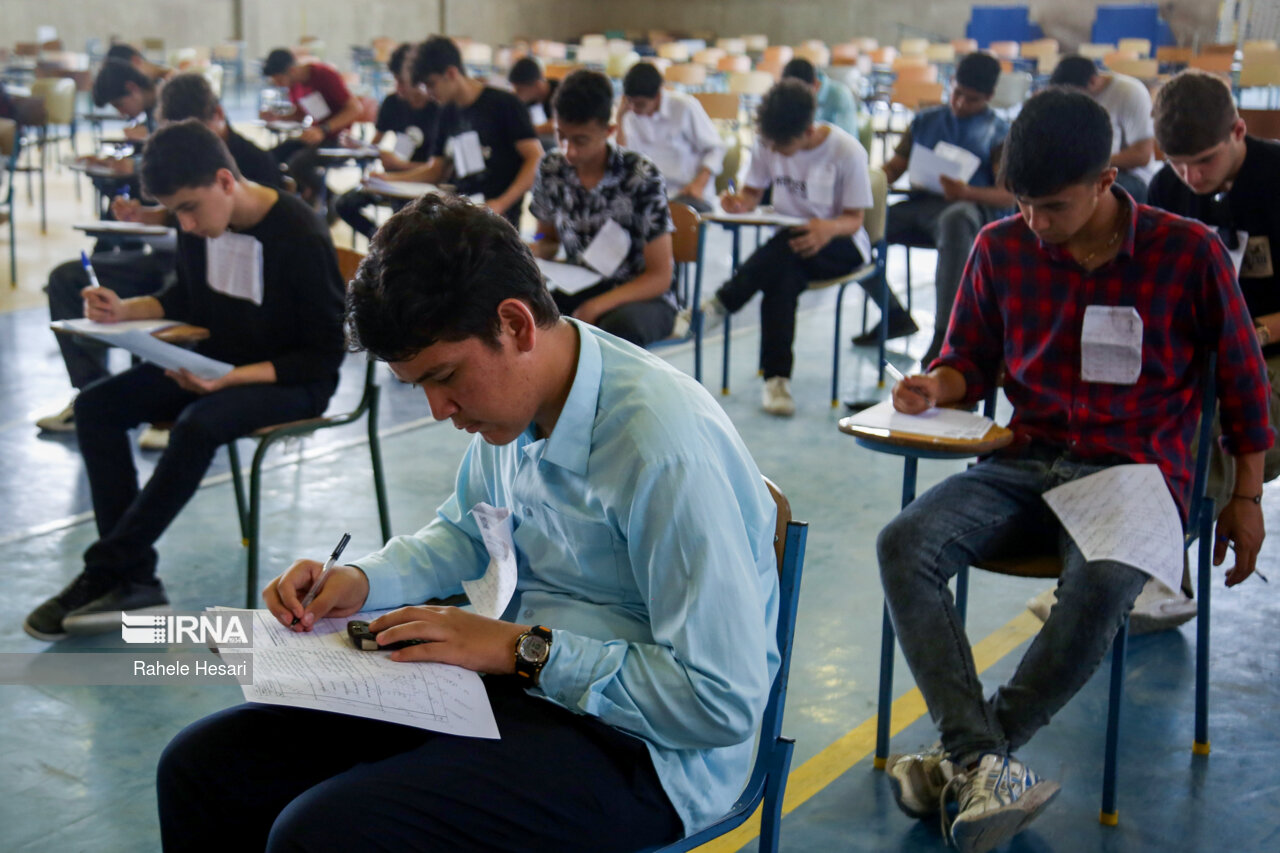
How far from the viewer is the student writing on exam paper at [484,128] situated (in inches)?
205

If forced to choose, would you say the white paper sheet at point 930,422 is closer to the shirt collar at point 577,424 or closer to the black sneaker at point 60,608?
the shirt collar at point 577,424

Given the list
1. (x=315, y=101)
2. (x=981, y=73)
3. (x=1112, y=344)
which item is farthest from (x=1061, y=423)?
(x=315, y=101)

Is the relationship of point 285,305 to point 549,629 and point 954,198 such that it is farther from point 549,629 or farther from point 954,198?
point 954,198

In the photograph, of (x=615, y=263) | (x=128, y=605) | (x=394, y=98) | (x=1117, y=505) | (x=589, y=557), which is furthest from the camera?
(x=394, y=98)

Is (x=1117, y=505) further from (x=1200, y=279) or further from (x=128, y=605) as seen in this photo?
(x=128, y=605)

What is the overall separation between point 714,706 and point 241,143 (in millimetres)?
3768

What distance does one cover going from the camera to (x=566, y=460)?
1.20m

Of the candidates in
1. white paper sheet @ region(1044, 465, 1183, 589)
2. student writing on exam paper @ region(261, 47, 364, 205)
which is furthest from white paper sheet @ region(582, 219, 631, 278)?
student writing on exam paper @ region(261, 47, 364, 205)

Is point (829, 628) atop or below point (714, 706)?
below

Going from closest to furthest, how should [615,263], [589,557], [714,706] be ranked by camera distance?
[714,706]
[589,557]
[615,263]

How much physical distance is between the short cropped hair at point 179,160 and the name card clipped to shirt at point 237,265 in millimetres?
149

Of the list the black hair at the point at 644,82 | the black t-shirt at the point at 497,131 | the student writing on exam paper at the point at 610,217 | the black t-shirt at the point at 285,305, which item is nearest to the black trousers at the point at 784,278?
the student writing on exam paper at the point at 610,217

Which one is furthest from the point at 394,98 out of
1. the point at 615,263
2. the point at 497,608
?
the point at 497,608

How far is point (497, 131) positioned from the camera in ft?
17.2
